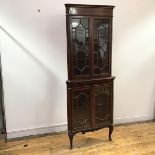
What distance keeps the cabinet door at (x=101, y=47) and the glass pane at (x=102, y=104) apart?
0.23 m

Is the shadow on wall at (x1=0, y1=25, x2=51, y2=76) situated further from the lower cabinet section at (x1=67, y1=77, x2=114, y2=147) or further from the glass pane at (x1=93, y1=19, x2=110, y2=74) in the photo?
the glass pane at (x1=93, y1=19, x2=110, y2=74)

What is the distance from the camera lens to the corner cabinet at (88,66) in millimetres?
2693

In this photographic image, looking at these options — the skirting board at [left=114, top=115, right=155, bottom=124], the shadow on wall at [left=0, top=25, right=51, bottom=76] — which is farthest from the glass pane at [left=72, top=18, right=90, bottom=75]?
the skirting board at [left=114, top=115, right=155, bottom=124]

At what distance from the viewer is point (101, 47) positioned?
287 cm

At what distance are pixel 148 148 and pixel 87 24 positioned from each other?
1851mm

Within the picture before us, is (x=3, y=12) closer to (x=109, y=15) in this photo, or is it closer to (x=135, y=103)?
(x=109, y=15)

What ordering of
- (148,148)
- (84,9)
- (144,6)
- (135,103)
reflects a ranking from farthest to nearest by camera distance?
1. (135,103)
2. (144,6)
3. (148,148)
4. (84,9)

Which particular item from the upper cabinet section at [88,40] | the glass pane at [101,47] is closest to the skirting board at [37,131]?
the upper cabinet section at [88,40]

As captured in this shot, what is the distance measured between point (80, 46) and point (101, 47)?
0.31 meters

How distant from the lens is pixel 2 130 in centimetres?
331

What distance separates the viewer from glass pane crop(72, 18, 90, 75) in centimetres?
270

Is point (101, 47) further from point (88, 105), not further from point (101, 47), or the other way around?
point (88, 105)

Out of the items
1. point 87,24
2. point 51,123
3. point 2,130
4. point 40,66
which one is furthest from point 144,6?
point 2,130

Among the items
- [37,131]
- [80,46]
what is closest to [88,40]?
[80,46]
